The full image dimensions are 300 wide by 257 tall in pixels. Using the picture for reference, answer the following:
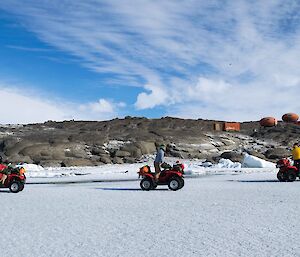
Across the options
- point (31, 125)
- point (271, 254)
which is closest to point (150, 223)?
point (271, 254)

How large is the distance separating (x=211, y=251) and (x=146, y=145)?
4727cm

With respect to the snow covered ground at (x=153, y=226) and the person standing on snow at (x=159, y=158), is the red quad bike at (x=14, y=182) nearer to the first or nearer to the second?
the snow covered ground at (x=153, y=226)

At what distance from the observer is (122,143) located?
180 ft

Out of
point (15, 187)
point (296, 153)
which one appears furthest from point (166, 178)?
point (296, 153)

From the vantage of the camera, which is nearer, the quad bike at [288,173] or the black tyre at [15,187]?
the black tyre at [15,187]

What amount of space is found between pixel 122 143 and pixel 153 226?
47.9 metres

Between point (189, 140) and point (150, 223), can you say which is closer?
point (150, 223)

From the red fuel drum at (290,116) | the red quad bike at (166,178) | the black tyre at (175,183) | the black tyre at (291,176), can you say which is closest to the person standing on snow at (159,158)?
the red quad bike at (166,178)

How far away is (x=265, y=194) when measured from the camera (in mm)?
12102

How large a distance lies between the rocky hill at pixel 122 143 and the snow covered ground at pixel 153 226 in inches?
1216

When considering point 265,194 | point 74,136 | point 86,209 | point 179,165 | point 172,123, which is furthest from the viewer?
point 172,123

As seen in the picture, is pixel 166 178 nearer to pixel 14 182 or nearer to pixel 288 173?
pixel 14 182

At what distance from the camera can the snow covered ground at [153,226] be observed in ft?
18.2

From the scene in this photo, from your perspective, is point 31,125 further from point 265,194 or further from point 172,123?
point 265,194
